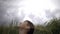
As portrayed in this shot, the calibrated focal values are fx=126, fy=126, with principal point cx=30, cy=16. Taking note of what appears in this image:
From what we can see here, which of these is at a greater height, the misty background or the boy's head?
the misty background

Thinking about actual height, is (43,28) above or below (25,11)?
below

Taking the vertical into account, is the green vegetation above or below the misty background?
below

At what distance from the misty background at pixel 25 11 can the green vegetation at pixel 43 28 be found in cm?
4

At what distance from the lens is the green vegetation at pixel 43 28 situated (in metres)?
1.17

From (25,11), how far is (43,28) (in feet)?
0.76

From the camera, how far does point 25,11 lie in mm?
1194

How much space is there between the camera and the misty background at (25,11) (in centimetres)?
118

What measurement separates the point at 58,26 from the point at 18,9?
410 millimetres

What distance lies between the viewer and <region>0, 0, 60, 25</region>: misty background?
1182mm

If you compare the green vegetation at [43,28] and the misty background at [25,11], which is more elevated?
the misty background at [25,11]

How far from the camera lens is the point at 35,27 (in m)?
1.18

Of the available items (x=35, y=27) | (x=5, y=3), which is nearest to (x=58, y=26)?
(x=35, y=27)

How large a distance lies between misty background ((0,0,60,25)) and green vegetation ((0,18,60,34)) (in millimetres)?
43

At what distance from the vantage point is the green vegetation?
1.17 m
